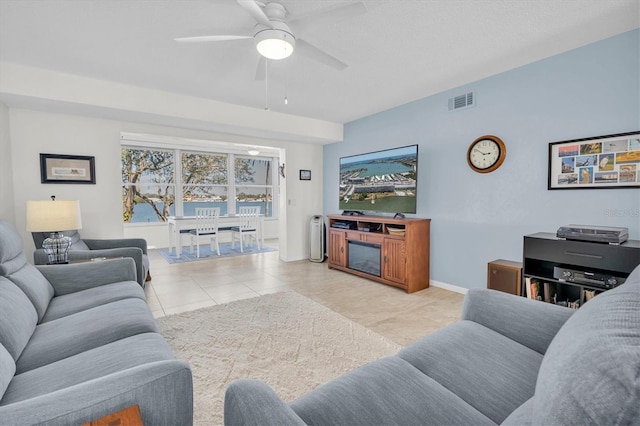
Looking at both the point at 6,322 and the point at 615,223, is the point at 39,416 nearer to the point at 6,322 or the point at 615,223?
the point at 6,322

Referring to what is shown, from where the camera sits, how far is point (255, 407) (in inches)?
31.9

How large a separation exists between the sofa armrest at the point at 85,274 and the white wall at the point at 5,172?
5.39ft

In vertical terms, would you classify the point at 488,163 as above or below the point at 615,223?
above

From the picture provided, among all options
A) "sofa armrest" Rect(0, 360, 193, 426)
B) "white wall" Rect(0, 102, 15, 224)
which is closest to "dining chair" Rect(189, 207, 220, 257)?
"white wall" Rect(0, 102, 15, 224)

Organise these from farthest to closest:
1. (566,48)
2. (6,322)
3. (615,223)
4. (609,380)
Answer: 1. (566,48)
2. (615,223)
3. (6,322)
4. (609,380)

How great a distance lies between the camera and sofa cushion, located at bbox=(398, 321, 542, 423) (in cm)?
108

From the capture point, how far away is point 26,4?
1.97 meters

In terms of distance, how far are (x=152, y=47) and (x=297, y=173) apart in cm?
318

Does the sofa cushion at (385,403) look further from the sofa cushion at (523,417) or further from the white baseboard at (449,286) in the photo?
the white baseboard at (449,286)

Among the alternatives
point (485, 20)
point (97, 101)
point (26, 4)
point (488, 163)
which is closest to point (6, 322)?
point (26, 4)

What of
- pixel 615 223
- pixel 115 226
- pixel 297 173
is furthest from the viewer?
pixel 297 173

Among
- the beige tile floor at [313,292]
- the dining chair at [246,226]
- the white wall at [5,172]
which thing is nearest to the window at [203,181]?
the dining chair at [246,226]

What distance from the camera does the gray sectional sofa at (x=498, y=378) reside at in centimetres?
51

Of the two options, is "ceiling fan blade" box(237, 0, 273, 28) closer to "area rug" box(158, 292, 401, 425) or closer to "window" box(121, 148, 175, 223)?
"area rug" box(158, 292, 401, 425)
